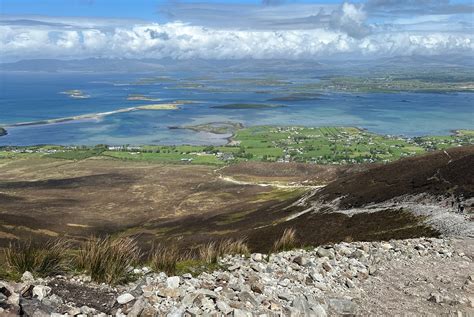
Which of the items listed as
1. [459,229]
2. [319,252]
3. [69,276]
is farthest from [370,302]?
[459,229]

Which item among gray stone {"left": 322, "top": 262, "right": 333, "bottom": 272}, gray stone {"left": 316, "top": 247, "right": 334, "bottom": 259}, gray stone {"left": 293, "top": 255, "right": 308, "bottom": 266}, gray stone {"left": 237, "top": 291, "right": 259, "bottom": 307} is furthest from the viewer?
gray stone {"left": 316, "top": 247, "right": 334, "bottom": 259}

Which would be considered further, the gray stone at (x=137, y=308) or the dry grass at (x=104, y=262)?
the dry grass at (x=104, y=262)

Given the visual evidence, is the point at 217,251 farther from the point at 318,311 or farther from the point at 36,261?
the point at 36,261

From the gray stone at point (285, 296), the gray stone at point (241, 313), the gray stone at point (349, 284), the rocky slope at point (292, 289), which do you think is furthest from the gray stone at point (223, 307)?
the gray stone at point (349, 284)

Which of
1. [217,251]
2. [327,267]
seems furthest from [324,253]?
[217,251]

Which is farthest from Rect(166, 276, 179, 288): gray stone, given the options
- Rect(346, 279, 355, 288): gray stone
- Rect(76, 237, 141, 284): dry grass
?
Rect(346, 279, 355, 288): gray stone

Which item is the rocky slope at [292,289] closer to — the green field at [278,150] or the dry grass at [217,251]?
the dry grass at [217,251]

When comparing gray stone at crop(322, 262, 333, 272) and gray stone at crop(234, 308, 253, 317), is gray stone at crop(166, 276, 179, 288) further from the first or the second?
gray stone at crop(322, 262, 333, 272)
